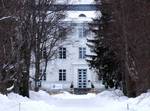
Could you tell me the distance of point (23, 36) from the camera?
1382 inches

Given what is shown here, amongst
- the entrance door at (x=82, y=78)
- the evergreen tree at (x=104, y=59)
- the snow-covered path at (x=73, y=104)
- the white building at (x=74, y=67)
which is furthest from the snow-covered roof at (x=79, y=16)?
the snow-covered path at (x=73, y=104)

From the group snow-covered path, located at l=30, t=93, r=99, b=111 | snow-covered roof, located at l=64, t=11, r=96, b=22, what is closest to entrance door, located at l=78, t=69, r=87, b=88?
snow-covered roof, located at l=64, t=11, r=96, b=22

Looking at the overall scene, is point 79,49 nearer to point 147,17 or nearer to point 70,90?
point 70,90

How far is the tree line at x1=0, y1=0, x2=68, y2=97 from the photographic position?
28.8 m

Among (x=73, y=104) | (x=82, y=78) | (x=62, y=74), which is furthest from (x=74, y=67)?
(x=73, y=104)

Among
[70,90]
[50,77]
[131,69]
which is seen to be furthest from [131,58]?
[50,77]

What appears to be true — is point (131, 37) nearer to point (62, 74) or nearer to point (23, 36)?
point (23, 36)

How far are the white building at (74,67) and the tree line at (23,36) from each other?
2412 centimetres

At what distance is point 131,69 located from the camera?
111 feet

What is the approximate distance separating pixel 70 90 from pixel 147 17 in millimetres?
44066

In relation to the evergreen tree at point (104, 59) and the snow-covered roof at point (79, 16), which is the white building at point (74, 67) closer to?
the snow-covered roof at point (79, 16)

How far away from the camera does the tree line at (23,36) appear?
94.5 ft

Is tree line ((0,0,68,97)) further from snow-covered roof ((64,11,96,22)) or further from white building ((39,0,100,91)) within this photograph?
snow-covered roof ((64,11,96,22))

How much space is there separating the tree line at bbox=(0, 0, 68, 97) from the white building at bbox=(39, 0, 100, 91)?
24.1m
